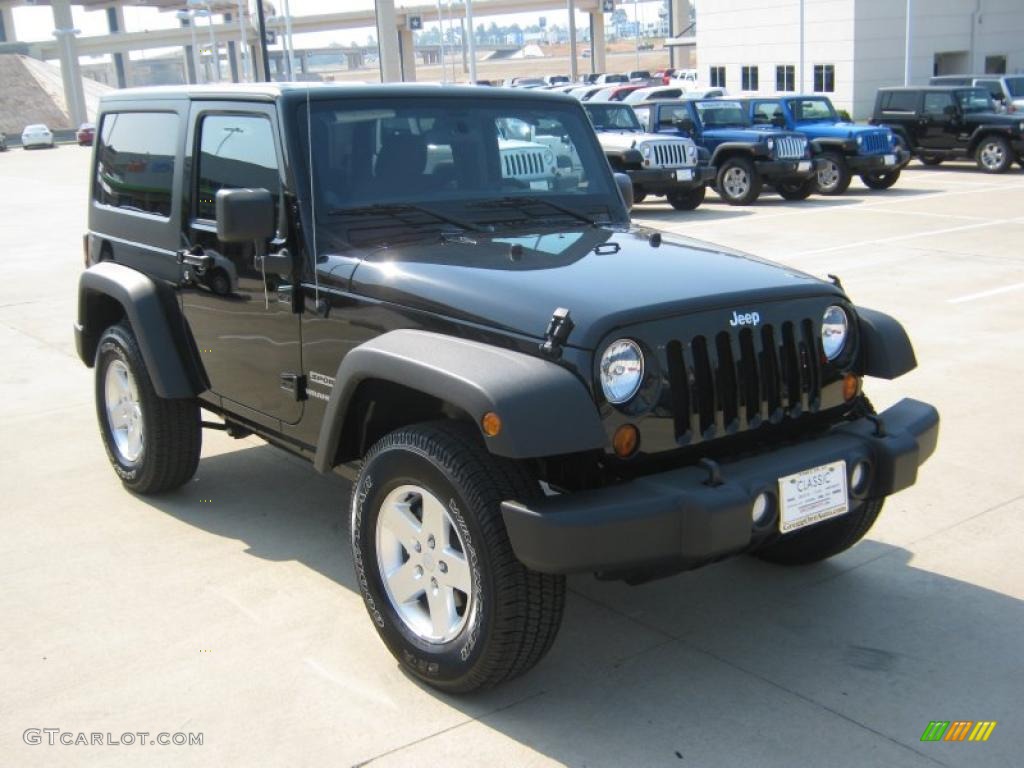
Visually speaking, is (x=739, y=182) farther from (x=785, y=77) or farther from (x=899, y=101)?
(x=785, y=77)

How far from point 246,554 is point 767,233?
37.7 ft

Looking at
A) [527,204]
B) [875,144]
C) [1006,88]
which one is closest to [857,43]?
[1006,88]

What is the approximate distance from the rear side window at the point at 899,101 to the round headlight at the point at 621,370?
2193 centimetres

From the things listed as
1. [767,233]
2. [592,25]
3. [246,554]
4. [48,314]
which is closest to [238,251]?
[246,554]

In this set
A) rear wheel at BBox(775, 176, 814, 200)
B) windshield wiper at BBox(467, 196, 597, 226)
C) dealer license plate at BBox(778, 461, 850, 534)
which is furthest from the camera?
rear wheel at BBox(775, 176, 814, 200)

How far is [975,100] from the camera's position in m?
23.0

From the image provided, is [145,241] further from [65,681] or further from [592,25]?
[592,25]

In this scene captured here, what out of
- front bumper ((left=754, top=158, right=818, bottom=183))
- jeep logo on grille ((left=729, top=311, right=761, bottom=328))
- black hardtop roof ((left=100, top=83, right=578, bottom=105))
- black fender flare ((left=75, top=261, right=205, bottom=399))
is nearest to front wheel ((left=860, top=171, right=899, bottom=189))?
front bumper ((left=754, top=158, right=818, bottom=183))

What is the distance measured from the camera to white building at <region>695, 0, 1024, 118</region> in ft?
141

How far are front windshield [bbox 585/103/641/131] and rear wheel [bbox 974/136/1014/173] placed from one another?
26.3 ft

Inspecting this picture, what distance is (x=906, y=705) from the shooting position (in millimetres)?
3582

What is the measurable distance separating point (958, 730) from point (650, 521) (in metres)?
1.18

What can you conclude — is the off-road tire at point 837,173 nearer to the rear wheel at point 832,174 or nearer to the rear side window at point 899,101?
the rear wheel at point 832,174

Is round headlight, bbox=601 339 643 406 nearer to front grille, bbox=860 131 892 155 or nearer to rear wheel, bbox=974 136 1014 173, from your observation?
front grille, bbox=860 131 892 155
